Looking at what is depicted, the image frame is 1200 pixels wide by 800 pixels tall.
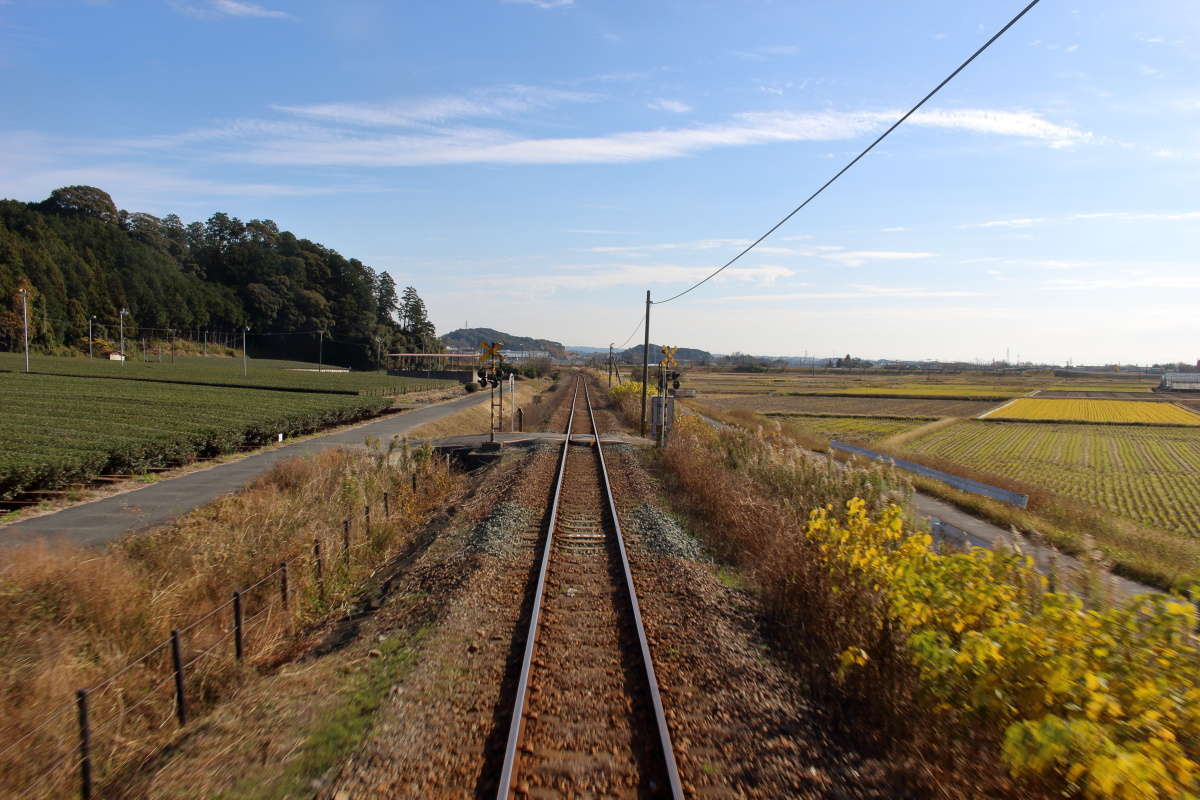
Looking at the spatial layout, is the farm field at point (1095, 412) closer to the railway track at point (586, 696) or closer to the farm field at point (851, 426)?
the farm field at point (851, 426)

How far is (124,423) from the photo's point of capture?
69.0ft

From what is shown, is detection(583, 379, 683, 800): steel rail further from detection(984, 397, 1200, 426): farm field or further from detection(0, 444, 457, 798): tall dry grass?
detection(984, 397, 1200, 426): farm field

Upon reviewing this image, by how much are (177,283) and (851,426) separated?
287ft

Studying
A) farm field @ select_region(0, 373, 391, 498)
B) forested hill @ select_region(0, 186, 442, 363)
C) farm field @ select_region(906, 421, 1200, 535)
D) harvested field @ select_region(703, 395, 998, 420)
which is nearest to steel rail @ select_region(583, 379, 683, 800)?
farm field @ select_region(0, 373, 391, 498)

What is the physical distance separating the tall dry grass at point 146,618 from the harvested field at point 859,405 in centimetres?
4568

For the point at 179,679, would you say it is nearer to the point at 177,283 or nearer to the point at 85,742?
the point at 85,742

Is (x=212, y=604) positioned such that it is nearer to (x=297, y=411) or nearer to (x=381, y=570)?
(x=381, y=570)

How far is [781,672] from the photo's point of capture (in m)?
6.23

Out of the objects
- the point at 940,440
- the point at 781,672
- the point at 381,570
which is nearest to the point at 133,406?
the point at 381,570

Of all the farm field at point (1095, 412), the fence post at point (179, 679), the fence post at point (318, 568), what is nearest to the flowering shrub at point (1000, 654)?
the fence post at point (179, 679)

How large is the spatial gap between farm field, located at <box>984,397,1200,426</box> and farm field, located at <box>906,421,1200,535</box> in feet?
15.6

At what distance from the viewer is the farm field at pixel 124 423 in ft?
48.0

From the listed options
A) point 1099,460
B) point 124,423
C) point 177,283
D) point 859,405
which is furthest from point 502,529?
point 177,283

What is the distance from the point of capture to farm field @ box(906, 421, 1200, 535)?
2338cm
